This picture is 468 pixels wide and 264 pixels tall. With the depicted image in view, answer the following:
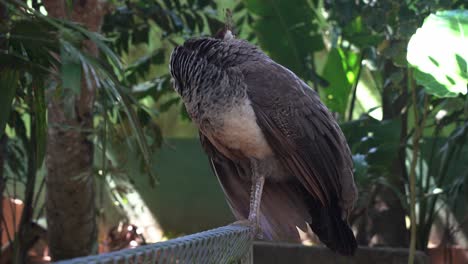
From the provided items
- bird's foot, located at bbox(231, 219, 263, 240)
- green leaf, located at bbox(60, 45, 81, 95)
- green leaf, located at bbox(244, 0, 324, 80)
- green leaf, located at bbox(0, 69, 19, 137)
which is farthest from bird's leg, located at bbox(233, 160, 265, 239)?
green leaf, located at bbox(244, 0, 324, 80)

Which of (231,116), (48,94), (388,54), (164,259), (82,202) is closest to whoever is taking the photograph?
(164,259)

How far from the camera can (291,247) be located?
380 cm

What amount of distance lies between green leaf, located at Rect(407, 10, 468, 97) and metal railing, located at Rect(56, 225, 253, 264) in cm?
106

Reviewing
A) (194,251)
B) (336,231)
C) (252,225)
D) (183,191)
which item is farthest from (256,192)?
(183,191)

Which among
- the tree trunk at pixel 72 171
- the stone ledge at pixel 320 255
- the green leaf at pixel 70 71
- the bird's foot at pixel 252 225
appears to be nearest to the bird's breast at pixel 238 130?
the bird's foot at pixel 252 225

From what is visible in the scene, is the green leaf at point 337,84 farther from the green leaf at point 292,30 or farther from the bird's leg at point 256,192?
the bird's leg at point 256,192

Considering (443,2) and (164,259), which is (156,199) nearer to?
(443,2)

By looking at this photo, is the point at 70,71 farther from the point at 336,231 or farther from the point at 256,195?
the point at 336,231

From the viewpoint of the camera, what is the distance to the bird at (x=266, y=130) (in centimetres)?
223

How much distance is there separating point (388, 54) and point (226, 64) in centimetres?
131

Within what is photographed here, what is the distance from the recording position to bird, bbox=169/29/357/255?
2.23m

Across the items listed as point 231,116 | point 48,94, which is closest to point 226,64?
point 231,116

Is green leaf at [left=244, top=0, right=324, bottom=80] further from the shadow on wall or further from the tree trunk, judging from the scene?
the shadow on wall

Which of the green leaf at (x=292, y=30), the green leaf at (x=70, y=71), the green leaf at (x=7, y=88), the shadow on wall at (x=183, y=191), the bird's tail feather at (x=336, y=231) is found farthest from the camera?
the shadow on wall at (x=183, y=191)
